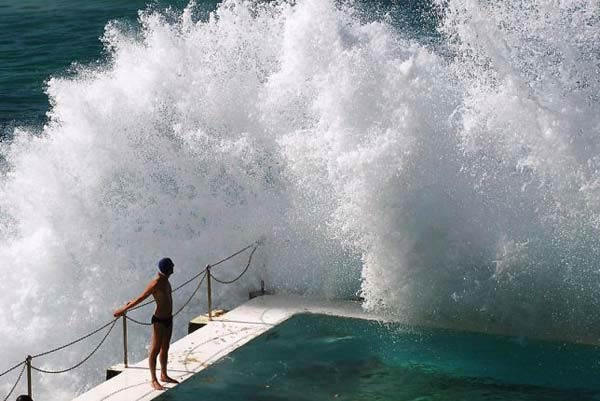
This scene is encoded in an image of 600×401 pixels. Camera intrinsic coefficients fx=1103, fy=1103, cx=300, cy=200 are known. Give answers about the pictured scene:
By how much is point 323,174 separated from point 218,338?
2698 millimetres

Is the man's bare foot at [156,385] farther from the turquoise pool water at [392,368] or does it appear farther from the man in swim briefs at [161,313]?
the turquoise pool water at [392,368]

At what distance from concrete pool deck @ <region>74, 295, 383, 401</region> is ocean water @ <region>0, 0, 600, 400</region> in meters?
0.48

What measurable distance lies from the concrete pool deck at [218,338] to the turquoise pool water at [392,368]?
6.7 inches

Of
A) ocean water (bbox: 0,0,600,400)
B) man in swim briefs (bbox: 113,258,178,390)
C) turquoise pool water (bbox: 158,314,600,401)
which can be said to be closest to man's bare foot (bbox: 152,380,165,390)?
man in swim briefs (bbox: 113,258,178,390)

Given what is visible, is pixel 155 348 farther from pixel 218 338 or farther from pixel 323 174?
pixel 323 174

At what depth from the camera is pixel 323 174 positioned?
1348 cm

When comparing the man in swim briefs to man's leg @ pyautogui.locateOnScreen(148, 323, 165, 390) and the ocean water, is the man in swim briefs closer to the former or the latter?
man's leg @ pyautogui.locateOnScreen(148, 323, 165, 390)

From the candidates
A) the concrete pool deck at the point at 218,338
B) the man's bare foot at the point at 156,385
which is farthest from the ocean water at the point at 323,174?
the man's bare foot at the point at 156,385

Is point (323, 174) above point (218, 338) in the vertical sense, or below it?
above

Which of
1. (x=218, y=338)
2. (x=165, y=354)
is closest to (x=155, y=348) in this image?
(x=165, y=354)

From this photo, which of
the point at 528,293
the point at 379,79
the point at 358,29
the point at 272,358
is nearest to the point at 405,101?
the point at 379,79

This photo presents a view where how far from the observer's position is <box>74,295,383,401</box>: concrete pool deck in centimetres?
1055

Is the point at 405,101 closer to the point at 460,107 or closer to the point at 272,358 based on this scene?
the point at 460,107

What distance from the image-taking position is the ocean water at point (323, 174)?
12.1 metres
